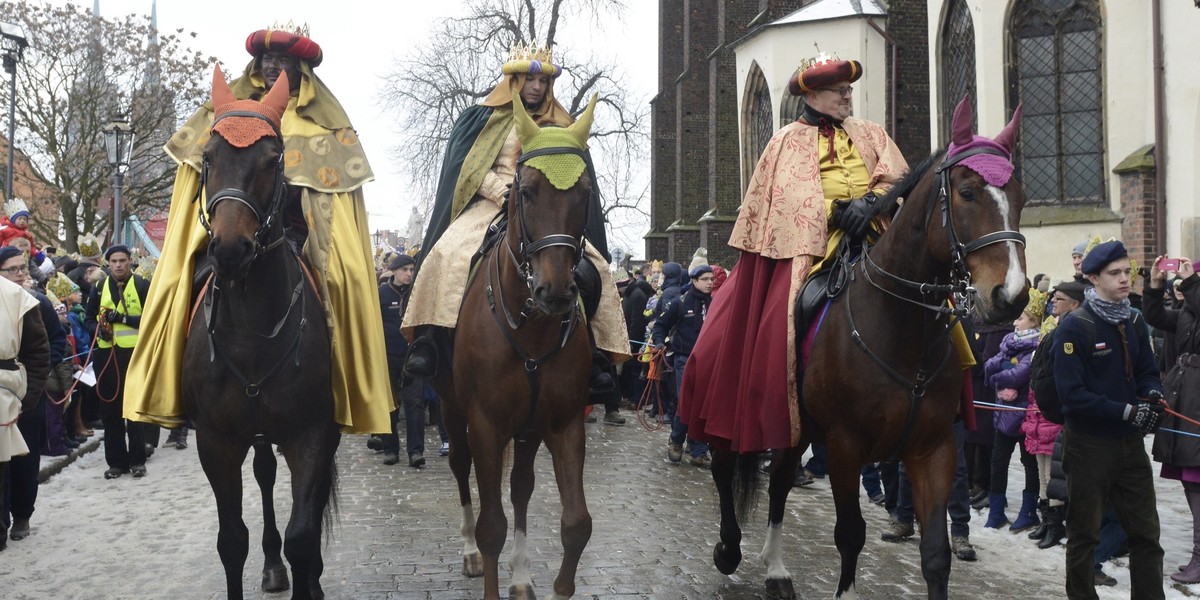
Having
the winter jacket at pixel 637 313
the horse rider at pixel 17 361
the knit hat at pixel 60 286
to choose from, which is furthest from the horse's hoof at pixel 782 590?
the winter jacket at pixel 637 313

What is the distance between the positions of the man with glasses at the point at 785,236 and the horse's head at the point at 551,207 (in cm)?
147

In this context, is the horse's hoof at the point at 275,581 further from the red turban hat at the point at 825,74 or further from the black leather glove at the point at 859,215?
the red turban hat at the point at 825,74

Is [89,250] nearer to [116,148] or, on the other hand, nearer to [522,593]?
[116,148]

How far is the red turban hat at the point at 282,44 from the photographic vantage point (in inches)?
253

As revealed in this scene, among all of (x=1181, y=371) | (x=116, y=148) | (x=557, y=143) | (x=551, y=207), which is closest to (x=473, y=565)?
(x=551, y=207)

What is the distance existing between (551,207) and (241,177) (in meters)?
1.40

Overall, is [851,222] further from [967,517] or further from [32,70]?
[32,70]

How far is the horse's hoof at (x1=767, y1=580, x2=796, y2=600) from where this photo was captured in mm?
6887

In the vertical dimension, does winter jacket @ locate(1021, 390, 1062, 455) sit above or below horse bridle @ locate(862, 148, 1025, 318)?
below

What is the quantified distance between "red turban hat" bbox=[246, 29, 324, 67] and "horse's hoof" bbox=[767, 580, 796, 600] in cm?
411

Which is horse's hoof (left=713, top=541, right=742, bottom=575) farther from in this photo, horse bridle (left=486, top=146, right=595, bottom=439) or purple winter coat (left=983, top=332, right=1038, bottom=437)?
purple winter coat (left=983, top=332, right=1038, bottom=437)

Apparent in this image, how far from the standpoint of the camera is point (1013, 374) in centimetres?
906

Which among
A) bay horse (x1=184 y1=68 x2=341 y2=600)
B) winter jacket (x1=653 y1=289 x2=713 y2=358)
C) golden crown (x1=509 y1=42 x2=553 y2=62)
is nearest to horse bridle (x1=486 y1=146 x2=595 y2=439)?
bay horse (x1=184 y1=68 x2=341 y2=600)

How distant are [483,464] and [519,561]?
0.71m
